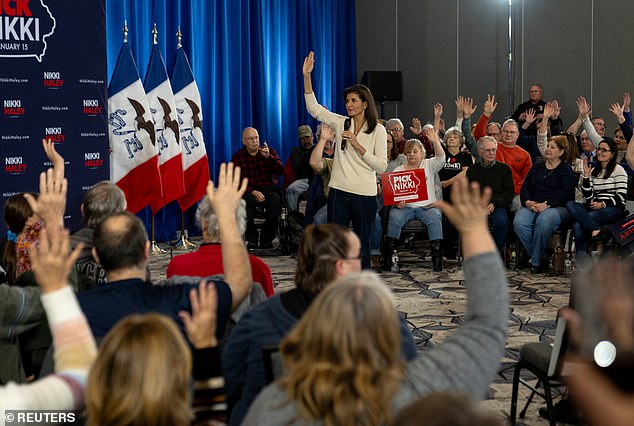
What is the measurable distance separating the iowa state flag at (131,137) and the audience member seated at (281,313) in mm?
6459

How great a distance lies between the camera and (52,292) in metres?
1.98

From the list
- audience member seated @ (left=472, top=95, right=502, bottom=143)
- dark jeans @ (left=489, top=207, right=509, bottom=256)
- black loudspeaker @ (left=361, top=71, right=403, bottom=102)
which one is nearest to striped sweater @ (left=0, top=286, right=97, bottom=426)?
dark jeans @ (left=489, top=207, right=509, bottom=256)

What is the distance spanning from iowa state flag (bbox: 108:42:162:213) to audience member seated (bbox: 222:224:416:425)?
646 centimetres

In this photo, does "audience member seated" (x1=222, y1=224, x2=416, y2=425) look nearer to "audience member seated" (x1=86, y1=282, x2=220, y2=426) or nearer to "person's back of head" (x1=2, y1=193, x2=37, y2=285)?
"audience member seated" (x1=86, y1=282, x2=220, y2=426)

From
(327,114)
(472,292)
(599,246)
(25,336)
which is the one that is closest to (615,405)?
(472,292)

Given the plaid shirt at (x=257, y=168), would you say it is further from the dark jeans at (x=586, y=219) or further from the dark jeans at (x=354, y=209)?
the dark jeans at (x=586, y=219)

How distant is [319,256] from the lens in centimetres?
272

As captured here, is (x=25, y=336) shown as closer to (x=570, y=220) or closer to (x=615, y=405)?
(x=615, y=405)

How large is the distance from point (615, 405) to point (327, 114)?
19.0 ft

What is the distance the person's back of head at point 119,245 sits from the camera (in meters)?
2.80

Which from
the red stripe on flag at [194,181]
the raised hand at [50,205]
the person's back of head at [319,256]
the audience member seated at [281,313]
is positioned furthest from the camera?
the red stripe on flag at [194,181]

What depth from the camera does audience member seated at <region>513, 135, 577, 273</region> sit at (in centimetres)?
796

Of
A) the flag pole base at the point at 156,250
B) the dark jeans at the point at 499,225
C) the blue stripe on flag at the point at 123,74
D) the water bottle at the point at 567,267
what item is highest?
the blue stripe on flag at the point at 123,74

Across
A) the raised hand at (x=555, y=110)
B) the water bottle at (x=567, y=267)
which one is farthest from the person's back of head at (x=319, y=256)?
the raised hand at (x=555, y=110)
